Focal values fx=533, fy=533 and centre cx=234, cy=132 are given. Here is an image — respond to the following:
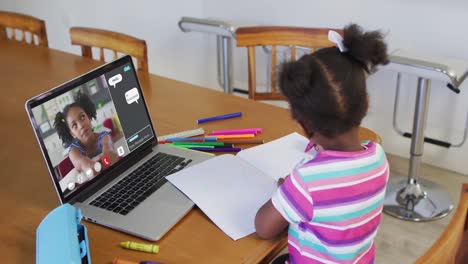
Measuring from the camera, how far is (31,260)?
3.31ft

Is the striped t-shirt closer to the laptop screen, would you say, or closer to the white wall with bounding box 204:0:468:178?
the laptop screen

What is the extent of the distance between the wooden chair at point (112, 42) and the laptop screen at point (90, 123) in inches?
25.8

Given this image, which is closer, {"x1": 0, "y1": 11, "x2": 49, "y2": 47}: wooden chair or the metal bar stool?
the metal bar stool

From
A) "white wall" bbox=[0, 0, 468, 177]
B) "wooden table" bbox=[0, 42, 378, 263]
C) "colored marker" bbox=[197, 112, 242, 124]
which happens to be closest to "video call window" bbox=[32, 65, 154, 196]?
"wooden table" bbox=[0, 42, 378, 263]

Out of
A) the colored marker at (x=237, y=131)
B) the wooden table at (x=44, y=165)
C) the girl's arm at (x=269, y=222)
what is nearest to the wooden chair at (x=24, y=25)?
the wooden table at (x=44, y=165)

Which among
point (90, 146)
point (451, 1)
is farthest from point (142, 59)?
point (451, 1)

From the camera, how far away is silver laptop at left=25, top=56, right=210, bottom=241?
1.08 meters

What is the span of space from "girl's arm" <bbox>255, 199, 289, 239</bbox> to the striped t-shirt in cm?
1

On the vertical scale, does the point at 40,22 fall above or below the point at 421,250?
above

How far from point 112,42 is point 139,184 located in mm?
981

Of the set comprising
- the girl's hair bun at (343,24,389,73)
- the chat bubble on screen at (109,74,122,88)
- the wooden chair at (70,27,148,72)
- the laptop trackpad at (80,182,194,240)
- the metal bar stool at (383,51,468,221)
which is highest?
the girl's hair bun at (343,24,389,73)

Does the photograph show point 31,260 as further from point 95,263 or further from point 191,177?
point 191,177

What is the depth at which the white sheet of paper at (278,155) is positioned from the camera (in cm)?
127

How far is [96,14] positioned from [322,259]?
2.69 m
